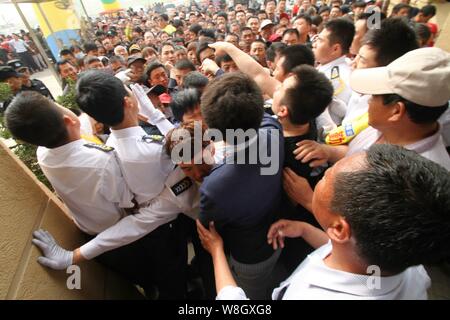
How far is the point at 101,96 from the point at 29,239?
Answer: 85cm

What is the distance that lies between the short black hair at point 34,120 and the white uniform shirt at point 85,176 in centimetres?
10

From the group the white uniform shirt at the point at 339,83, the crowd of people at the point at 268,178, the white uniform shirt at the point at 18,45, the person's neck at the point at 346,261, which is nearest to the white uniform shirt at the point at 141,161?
the crowd of people at the point at 268,178

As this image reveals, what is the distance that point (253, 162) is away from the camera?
1206mm

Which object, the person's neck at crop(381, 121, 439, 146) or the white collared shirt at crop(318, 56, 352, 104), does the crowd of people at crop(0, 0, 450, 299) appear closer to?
the person's neck at crop(381, 121, 439, 146)

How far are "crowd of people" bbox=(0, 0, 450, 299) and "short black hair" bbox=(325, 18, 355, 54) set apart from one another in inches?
23.0

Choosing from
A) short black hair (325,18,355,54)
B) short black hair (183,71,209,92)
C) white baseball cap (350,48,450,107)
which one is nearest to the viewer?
white baseball cap (350,48,450,107)

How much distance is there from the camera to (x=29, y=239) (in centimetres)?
126

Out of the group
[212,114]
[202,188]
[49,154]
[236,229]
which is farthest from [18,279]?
[212,114]

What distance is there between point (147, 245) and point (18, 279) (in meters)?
0.74

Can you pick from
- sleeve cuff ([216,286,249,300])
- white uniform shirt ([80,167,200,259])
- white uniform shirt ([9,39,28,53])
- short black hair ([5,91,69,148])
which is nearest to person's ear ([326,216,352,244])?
sleeve cuff ([216,286,249,300])

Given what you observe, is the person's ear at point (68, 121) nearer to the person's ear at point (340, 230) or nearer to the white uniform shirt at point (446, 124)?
the person's ear at point (340, 230)

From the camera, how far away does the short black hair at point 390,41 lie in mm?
1795

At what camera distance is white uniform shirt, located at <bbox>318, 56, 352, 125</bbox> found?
217 cm

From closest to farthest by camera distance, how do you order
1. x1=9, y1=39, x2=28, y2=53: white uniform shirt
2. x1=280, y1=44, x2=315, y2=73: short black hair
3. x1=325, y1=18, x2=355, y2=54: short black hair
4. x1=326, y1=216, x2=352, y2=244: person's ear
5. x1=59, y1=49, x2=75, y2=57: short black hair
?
x1=326, y1=216, x2=352, y2=244: person's ear
x1=280, y1=44, x2=315, y2=73: short black hair
x1=325, y1=18, x2=355, y2=54: short black hair
x1=59, y1=49, x2=75, y2=57: short black hair
x1=9, y1=39, x2=28, y2=53: white uniform shirt
